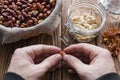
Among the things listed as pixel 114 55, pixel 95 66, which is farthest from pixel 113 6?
pixel 95 66

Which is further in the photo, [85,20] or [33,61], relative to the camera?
[85,20]

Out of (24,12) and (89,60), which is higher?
(24,12)

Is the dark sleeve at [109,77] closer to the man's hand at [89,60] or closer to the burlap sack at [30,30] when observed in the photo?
the man's hand at [89,60]

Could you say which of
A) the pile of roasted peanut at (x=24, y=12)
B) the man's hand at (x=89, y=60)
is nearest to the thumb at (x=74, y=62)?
the man's hand at (x=89, y=60)

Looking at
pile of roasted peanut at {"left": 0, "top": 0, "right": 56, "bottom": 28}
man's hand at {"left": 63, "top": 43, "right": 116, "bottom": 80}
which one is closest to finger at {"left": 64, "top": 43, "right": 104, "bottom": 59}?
man's hand at {"left": 63, "top": 43, "right": 116, "bottom": 80}

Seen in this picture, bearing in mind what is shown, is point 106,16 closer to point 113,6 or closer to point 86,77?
point 113,6

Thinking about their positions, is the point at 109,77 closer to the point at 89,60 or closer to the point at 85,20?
the point at 89,60

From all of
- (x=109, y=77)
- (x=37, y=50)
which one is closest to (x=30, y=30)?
(x=37, y=50)
